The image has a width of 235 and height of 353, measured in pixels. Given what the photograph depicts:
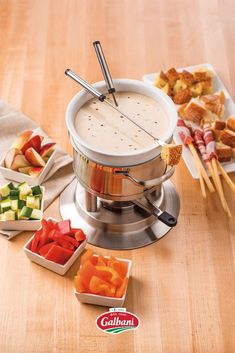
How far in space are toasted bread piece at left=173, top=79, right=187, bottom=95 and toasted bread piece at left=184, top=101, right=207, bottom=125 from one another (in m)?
0.10

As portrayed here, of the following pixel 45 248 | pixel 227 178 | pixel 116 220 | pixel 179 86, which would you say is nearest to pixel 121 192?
pixel 116 220

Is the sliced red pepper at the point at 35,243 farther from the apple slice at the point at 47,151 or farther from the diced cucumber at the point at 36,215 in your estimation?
the apple slice at the point at 47,151

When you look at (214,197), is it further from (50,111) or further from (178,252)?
(50,111)

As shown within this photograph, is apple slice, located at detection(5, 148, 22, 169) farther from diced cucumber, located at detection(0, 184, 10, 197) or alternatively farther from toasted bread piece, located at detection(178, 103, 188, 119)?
toasted bread piece, located at detection(178, 103, 188, 119)

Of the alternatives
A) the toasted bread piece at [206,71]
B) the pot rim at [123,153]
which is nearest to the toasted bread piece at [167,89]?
the toasted bread piece at [206,71]

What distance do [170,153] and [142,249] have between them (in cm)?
31

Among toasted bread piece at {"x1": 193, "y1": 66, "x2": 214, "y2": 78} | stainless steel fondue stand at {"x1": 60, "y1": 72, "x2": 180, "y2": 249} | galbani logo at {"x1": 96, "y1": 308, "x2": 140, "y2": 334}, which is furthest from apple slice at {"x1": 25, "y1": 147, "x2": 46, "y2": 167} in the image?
toasted bread piece at {"x1": 193, "y1": 66, "x2": 214, "y2": 78}

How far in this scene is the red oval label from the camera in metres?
1.55

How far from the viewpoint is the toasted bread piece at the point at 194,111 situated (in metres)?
1.97

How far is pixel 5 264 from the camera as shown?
1.68 m

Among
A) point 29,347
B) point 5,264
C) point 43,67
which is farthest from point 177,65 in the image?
point 29,347

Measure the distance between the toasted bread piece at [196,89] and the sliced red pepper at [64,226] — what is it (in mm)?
665

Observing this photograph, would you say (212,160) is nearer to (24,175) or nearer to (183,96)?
(183,96)

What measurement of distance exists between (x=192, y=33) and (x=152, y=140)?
0.86 meters
